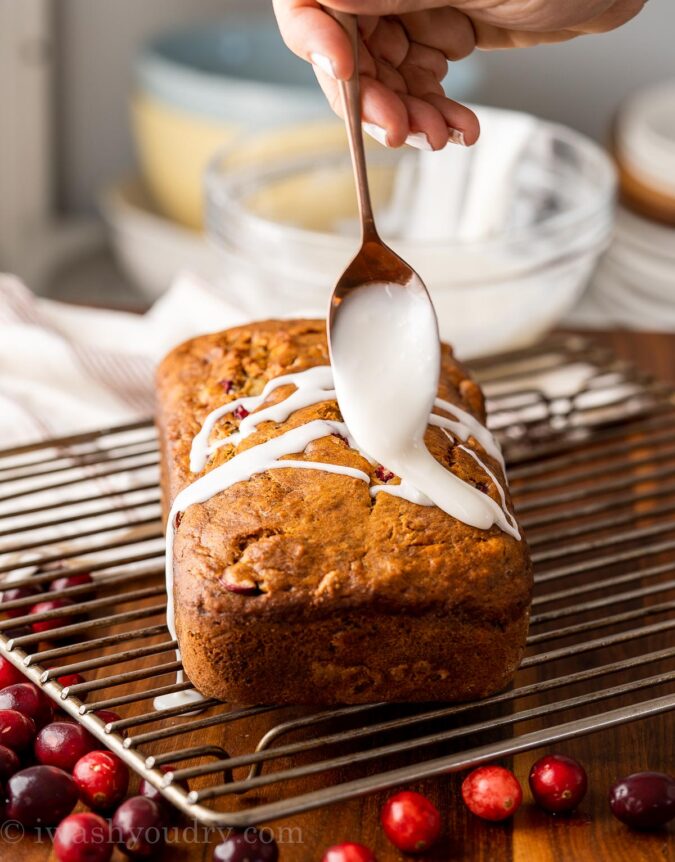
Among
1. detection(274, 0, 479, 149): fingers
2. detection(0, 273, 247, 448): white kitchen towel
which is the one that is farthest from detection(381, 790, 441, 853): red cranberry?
detection(0, 273, 247, 448): white kitchen towel

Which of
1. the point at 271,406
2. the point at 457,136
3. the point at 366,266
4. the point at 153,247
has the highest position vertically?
the point at 457,136

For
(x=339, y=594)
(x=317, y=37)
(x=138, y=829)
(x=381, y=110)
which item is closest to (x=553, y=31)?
(x=381, y=110)

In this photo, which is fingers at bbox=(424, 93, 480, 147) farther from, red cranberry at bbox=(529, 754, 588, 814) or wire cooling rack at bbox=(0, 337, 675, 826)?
red cranberry at bbox=(529, 754, 588, 814)

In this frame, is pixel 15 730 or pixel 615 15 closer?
pixel 15 730

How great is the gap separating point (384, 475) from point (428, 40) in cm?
85

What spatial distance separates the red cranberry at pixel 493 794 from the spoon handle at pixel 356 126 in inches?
31.4

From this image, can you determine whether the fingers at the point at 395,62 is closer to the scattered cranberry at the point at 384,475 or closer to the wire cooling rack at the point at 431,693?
the scattered cranberry at the point at 384,475

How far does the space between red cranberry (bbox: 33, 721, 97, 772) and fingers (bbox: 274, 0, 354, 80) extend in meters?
1.02

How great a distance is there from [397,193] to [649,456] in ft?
3.81

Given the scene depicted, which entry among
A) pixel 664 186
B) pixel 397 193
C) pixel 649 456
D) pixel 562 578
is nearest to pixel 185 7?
pixel 397 193

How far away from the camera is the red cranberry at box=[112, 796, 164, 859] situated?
1.52 meters

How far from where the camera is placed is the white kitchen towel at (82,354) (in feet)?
8.41

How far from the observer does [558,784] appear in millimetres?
1600

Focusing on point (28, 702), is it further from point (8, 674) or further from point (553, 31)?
point (553, 31)
